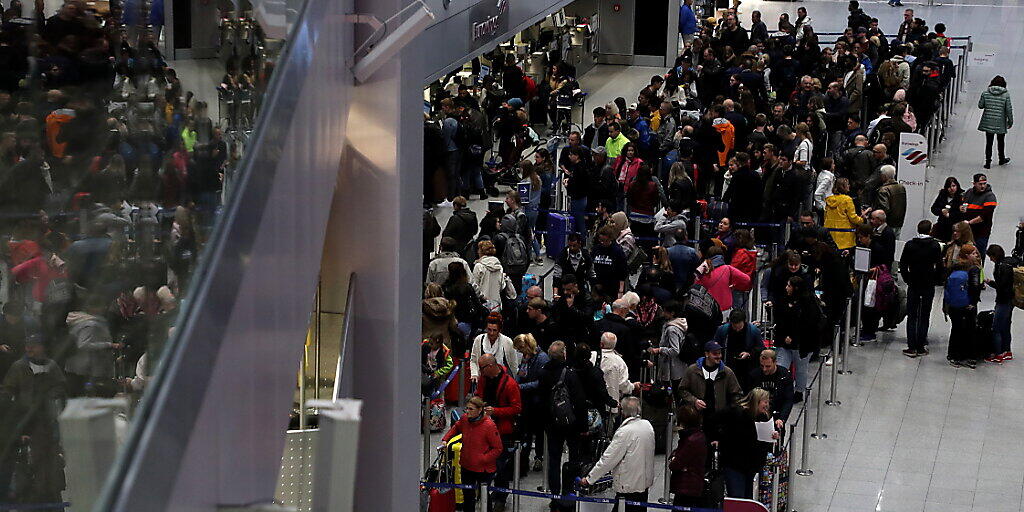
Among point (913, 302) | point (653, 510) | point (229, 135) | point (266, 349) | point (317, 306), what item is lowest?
point (653, 510)

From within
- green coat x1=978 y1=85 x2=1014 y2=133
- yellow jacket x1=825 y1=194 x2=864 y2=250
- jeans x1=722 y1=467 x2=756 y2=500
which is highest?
green coat x1=978 y1=85 x2=1014 y2=133

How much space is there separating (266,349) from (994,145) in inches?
856

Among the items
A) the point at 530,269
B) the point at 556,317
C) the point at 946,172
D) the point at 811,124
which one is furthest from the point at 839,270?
the point at 946,172

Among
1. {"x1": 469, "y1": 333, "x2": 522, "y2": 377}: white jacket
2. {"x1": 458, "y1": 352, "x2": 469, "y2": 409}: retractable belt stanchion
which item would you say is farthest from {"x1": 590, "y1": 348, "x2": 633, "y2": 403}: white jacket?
{"x1": 458, "y1": 352, "x2": 469, "y2": 409}: retractable belt stanchion

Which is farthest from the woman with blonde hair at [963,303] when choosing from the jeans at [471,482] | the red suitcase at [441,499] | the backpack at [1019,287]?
the red suitcase at [441,499]

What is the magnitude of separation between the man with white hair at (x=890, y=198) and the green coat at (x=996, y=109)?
579 cm

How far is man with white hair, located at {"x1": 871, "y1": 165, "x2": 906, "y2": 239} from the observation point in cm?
1606

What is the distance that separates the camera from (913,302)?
562 inches

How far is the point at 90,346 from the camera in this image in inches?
63.6

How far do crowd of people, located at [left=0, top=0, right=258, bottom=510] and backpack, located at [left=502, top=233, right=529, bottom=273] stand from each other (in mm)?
11859

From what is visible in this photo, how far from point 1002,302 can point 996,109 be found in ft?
27.9

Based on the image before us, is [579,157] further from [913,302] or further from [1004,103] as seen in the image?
[1004,103]

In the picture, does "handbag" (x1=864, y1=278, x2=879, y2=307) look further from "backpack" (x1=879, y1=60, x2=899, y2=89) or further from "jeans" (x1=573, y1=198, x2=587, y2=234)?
"backpack" (x1=879, y1=60, x2=899, y2=89)

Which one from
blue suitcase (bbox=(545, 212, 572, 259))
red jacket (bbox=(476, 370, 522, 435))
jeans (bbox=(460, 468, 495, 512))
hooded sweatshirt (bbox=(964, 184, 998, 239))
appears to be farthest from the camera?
blue suitcase (bbox=(545, 212, 572, 259))
